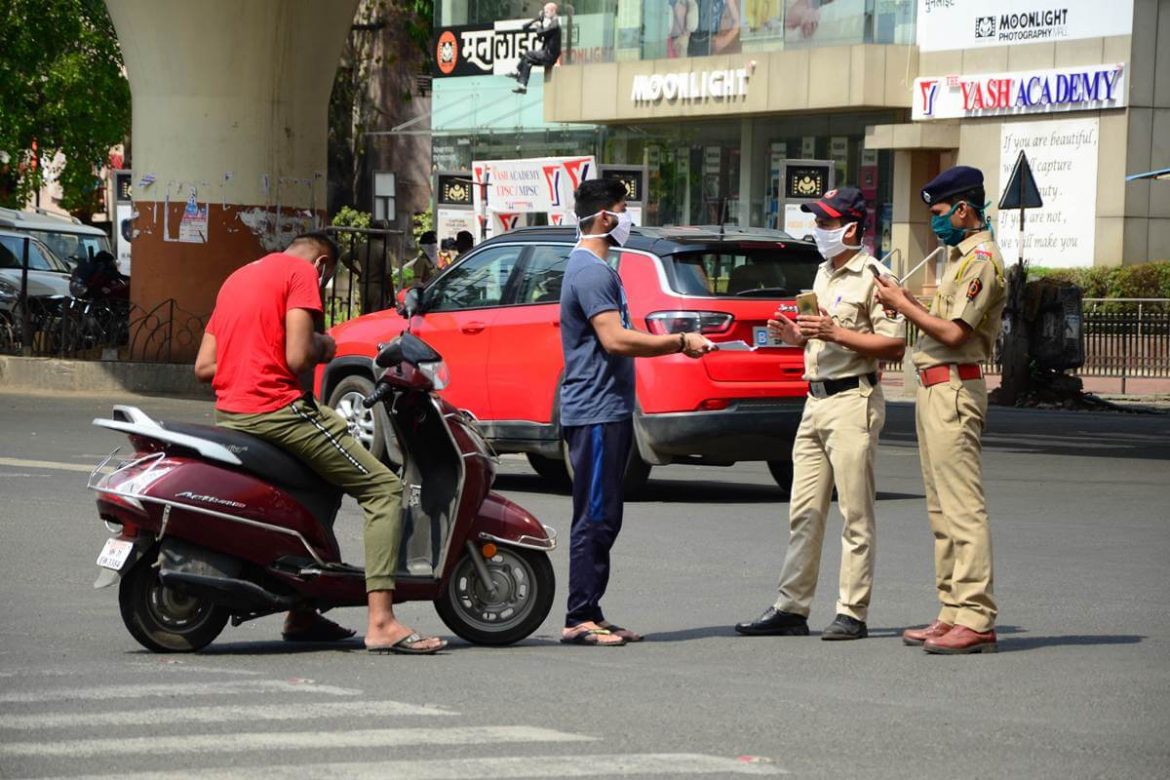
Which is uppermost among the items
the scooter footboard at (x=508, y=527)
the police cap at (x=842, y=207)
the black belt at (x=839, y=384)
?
the police cap at (x=842, y=207)

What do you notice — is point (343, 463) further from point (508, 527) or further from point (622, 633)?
point (622, 633)

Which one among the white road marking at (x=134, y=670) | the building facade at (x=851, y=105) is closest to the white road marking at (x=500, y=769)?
the white road marking at (x=134, y=670)

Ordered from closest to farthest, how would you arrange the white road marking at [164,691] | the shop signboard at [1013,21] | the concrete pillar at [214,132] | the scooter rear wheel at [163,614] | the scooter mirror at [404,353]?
the white road marking at [164,691] < the scooter rear wheel at [163,614] < the scooter mirror at [404,353] < the concrete pillar at [214,132] < the shop signboard at [1013,21]

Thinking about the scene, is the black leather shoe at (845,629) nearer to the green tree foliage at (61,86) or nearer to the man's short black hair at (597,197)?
the man's short black hair at (597,197)

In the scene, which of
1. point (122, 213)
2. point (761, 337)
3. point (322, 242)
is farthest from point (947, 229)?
point (122, 213)

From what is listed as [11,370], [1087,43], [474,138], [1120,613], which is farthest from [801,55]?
[1120,613]

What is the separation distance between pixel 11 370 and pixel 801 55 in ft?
71.7

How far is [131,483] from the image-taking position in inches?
311

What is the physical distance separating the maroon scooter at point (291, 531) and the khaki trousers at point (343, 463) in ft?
0.24

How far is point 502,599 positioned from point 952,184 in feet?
8.11

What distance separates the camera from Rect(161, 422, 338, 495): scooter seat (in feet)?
26.3

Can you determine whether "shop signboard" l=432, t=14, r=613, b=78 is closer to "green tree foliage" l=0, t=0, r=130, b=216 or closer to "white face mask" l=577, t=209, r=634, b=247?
"green tree foliage" l=0, t=0, r=130, b=216

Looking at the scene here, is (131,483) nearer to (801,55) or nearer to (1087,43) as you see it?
(1087,43)

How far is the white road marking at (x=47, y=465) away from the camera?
51.0 feet
